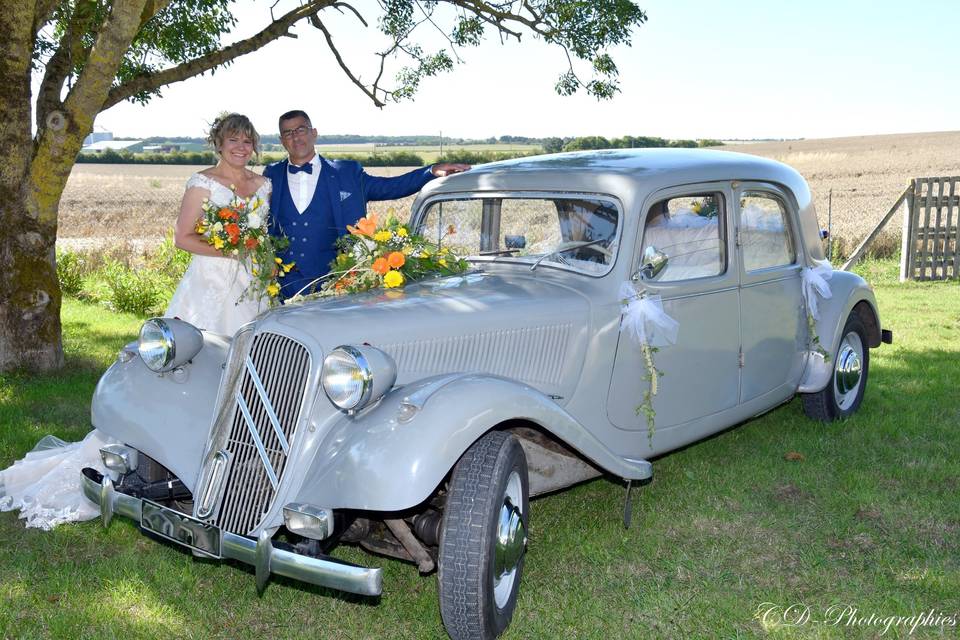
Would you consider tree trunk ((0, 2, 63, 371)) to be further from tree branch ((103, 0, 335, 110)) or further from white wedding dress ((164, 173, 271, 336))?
white wedding dress ((164, 173, 271, 336))

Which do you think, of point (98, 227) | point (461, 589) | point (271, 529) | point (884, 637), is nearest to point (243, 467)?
point (271, 529)

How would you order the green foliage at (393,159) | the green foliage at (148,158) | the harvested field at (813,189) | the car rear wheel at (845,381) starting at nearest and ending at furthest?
the car rear wheel at (845,381), the harvested field at (813,189), the green foliage at (393,159), the green foliage at (148,158)

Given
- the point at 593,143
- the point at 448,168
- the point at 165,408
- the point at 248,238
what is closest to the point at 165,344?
the point at 165,408

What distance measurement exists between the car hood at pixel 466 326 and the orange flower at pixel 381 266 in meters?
0.15

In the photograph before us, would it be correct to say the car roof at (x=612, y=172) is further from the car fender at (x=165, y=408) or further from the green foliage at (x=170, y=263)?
the green foliage at (x=170, y=263)

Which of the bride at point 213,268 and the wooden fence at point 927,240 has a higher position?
the bride at point 213,268

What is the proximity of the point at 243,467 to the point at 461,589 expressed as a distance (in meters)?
0.95

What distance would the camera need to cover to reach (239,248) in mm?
4730

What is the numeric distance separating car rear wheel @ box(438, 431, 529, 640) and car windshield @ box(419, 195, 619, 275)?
51.9 inches

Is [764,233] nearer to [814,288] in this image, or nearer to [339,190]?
[814,288]

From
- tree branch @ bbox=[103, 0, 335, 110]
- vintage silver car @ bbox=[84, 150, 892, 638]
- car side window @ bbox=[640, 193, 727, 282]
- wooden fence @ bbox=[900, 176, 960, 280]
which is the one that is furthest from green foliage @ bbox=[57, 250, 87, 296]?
wooden fence @ bbox=[900, 176, 960, 280]

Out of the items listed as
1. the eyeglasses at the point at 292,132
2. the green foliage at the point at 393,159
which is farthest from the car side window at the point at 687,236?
the green foliage at the point at 393,159

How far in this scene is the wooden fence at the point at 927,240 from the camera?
12.8 meters

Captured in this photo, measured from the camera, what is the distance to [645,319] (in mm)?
4043
